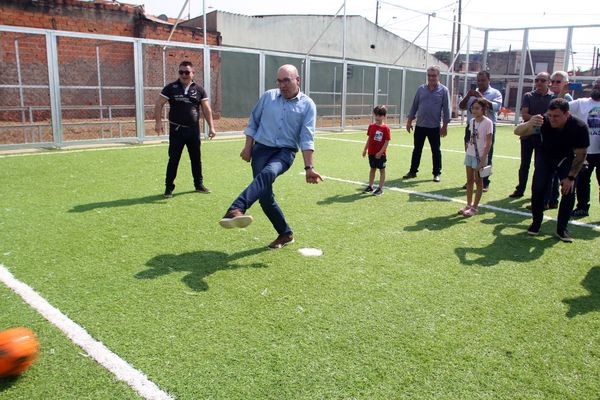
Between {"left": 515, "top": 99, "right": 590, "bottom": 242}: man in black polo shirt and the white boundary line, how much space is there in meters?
4.88

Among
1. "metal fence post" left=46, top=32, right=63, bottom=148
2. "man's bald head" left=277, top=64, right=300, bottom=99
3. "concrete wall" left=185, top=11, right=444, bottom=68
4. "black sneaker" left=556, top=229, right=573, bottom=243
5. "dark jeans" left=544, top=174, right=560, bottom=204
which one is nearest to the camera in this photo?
"man's bald head" left=277, top=64, right=300, bottom=99

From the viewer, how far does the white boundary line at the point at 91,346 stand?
111 inches

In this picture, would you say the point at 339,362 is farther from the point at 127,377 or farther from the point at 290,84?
the point at 290,84

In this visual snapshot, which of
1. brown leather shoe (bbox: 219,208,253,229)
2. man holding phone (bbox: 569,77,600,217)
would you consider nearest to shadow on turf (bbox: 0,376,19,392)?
brown leather shoe (bbox: 219,208,253,229)

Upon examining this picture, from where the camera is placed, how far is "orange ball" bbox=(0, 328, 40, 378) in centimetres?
278

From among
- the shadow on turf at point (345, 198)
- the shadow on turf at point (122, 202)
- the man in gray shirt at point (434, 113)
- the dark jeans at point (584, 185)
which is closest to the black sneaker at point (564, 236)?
the dark jeans at point (584, 185)

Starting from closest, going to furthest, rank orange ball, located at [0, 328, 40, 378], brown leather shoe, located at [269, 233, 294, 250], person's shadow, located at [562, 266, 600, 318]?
orange ball, located at [0, 328, 40, 378] → person's shadow, located at [562, 266, 600, 318] → brown leather shoe, located at [269, 233, 294, 250]

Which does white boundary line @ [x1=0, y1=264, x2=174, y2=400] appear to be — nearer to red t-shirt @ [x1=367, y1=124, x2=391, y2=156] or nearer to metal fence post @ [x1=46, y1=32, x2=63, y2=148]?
red t-shirt @ [x1=367, y1=124, x2=391, y2=156]

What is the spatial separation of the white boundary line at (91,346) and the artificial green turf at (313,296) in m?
0.07

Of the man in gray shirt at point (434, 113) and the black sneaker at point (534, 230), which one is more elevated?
the man in gray shirt at point (434, 113)

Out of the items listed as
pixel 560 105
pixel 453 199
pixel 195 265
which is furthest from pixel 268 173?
pixel 453 199

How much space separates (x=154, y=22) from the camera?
A: 65.7 feet

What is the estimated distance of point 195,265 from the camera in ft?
15.7

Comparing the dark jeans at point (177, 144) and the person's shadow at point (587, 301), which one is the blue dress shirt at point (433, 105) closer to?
the dark jeans at point (177, 144)
